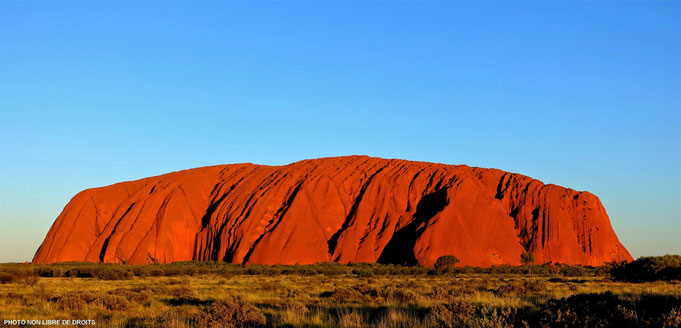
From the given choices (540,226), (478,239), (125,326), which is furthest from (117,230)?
(125,326)

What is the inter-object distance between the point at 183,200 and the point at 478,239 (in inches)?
1886

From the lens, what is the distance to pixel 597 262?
74.3m

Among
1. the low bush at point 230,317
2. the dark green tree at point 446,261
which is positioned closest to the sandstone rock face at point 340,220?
the dark green tree at point 446,261

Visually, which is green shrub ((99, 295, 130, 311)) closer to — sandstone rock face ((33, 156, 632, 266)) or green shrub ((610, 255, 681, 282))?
green shrub ((610, 255, 681, 282))

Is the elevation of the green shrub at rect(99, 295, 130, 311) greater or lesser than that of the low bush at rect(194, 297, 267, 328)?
lesser

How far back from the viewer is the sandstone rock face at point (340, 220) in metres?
68.8

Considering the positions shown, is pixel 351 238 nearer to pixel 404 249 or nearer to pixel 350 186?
pixel 404 249

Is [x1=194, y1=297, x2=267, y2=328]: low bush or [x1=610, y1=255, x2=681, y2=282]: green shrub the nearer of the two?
[x1=194, y1=297, x2=267, y2=328]: low bush

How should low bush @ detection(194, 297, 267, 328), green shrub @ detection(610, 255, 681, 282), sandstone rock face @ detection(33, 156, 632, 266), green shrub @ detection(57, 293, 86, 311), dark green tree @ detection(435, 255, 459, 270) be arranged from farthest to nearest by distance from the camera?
sandstone rock face @ detection(33, 156, 632, 266)
dark green tree @ detection(435, 255, 459, 270)
green shrub @ detection(610, 255, 681, 282)
green shrub @ detection(57, 293, 86, 311)
low bush @ detection(194, 297, 267, 328)

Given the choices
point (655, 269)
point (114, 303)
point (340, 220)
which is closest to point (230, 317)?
point (114, 303)

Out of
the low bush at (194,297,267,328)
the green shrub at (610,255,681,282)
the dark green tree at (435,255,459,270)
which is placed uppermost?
the low bush at (194,297,267,328)

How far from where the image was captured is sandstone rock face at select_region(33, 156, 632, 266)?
6875 cm

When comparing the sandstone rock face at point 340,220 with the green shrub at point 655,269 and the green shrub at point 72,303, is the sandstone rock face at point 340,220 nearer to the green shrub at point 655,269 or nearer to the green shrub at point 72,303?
the green shrub at point 655,269

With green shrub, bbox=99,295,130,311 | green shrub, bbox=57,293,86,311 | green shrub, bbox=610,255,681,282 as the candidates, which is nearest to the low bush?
green shrub, bbox=99,295,130,311
